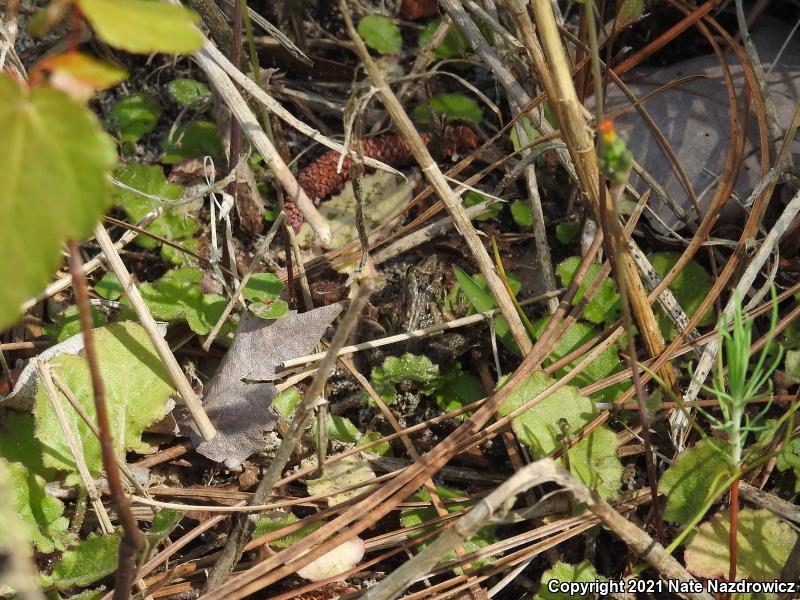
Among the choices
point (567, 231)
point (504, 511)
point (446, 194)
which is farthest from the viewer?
point (567, 231)

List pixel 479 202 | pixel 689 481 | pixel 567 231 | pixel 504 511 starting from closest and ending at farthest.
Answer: pixel 504 511, pixel 689 481, pixel 567 231, pixel 479 202

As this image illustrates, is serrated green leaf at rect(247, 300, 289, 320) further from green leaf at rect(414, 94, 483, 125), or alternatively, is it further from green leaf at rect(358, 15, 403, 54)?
green leaf at rect(358, 15, 403, 54)

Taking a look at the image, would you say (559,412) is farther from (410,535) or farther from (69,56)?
(69,56)

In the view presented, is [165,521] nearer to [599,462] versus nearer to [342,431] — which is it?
[342,431]

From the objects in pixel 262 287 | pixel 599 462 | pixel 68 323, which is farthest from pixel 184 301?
pixel 599 462

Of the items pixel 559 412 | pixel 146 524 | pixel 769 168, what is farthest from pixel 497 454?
pixel 769 168

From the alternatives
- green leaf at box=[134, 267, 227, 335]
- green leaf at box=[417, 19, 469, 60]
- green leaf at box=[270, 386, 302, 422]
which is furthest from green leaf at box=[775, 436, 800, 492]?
green leaf at box=[417, 19, 469, 60]

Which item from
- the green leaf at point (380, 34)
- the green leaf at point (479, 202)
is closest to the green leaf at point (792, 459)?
the green leaf at point (479, 202)
